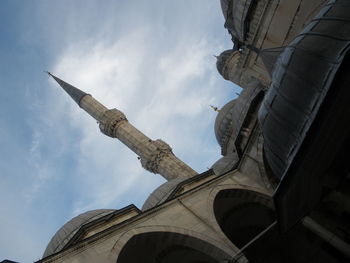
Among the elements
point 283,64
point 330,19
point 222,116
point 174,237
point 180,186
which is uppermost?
point 222,116

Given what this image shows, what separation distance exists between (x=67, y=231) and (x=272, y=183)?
319 inches

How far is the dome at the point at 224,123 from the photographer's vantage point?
20969 millimetres

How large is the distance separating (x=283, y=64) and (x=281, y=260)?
24.1 feet

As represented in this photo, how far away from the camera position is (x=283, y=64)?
6918 millimetres

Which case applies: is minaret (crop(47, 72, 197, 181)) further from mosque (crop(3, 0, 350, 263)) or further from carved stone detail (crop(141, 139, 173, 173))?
mosque (crop(3, 0, 350, 263))

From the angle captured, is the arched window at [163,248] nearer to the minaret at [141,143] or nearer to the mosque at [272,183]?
the mosque at [272,183]

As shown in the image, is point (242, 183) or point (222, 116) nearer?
point (242, 183)

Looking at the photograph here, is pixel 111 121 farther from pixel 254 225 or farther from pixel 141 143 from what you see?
pixel 254 225

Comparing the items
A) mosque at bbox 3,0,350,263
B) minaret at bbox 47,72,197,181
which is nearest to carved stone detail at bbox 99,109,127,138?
minaret at bbox 47,72,197,181

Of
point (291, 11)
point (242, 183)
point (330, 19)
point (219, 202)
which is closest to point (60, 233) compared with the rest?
point (219, 202)

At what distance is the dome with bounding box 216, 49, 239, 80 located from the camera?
30.7m

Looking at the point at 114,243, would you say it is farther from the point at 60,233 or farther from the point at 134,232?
the point at 60,233

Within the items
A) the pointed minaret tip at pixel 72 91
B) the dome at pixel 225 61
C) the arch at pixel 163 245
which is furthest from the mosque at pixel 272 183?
the pointed minaret tip at pixel 72 91

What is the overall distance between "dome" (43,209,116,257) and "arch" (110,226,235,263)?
136 inches
